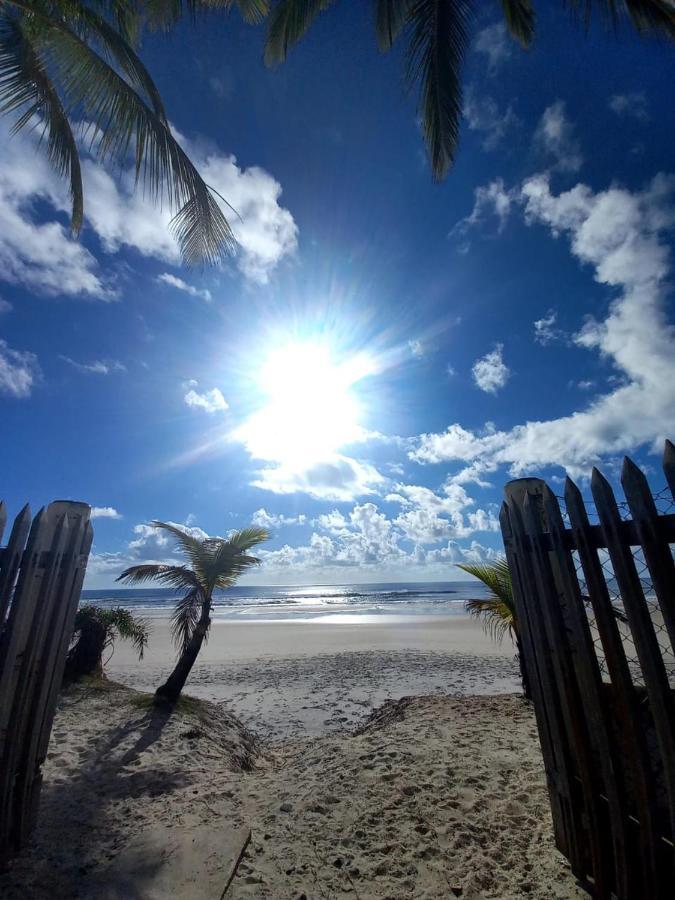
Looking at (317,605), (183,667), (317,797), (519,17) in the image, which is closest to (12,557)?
(317,797)

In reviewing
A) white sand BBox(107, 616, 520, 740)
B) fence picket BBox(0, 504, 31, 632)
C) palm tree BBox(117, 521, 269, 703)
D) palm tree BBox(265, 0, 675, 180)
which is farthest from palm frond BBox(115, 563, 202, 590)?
palm tree BBox(265, 0, 675, 180)

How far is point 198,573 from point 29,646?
5270mm

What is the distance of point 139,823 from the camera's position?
3.64 meters

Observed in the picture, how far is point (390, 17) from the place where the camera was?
20.7ft

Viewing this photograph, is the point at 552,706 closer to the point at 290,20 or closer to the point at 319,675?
the point at 290,20

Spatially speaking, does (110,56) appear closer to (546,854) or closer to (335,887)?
(335,887)

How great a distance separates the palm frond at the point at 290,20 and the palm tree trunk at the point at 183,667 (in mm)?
9282

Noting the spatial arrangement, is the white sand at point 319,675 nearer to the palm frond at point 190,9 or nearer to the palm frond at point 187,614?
the palm frond at point 187,614

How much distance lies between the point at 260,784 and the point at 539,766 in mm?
2791

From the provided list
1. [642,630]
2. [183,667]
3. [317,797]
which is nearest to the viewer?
[642,630]

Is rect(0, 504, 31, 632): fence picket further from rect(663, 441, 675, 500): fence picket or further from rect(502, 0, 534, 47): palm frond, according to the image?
rect(502, 0, 534, 47): palm frond

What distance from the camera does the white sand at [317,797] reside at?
9.30ft

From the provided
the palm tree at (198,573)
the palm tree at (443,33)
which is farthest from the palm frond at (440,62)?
the palm tree at (198,573)

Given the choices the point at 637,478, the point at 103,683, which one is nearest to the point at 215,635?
the point at 103,683
